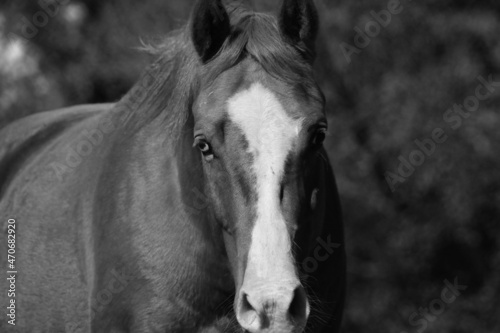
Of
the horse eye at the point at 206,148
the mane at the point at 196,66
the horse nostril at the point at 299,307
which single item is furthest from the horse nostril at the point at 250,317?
the mane at the point at 196,66

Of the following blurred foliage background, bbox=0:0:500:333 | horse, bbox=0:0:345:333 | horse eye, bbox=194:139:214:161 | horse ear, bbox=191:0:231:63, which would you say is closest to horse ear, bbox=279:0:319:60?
horse, bbox=0:0:345:333

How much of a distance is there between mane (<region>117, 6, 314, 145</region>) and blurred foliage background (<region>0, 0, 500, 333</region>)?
6136mm

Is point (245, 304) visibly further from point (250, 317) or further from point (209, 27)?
point (209, 27)

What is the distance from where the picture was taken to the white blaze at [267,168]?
10.7 ft

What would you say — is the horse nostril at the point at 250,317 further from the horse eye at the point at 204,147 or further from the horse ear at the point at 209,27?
the horse ear at the point at 209,27

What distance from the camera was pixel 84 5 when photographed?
37.8 ft

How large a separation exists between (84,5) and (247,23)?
26.5 feet

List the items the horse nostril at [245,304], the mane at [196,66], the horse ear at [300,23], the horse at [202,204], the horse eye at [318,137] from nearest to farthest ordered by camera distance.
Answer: the horse nostril at [245,304] → the horse at [202,204] → the horse eye at [318,137] → the mane at [196,66] → the horse ear at [300,23]

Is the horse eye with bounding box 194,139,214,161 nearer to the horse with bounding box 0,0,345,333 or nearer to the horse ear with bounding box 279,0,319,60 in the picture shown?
the horse with bounding box 0,0,345,333

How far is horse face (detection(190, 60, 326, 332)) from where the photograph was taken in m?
3.24

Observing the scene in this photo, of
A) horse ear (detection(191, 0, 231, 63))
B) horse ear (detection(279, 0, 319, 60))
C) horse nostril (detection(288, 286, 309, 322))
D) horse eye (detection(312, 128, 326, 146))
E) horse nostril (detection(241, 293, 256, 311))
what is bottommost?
horse nostril (detection(288, 286, 309, 322))

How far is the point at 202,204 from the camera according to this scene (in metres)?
3.96

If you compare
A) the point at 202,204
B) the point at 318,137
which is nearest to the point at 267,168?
the point at 318,137

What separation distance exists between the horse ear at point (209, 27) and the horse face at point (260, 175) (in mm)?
202
